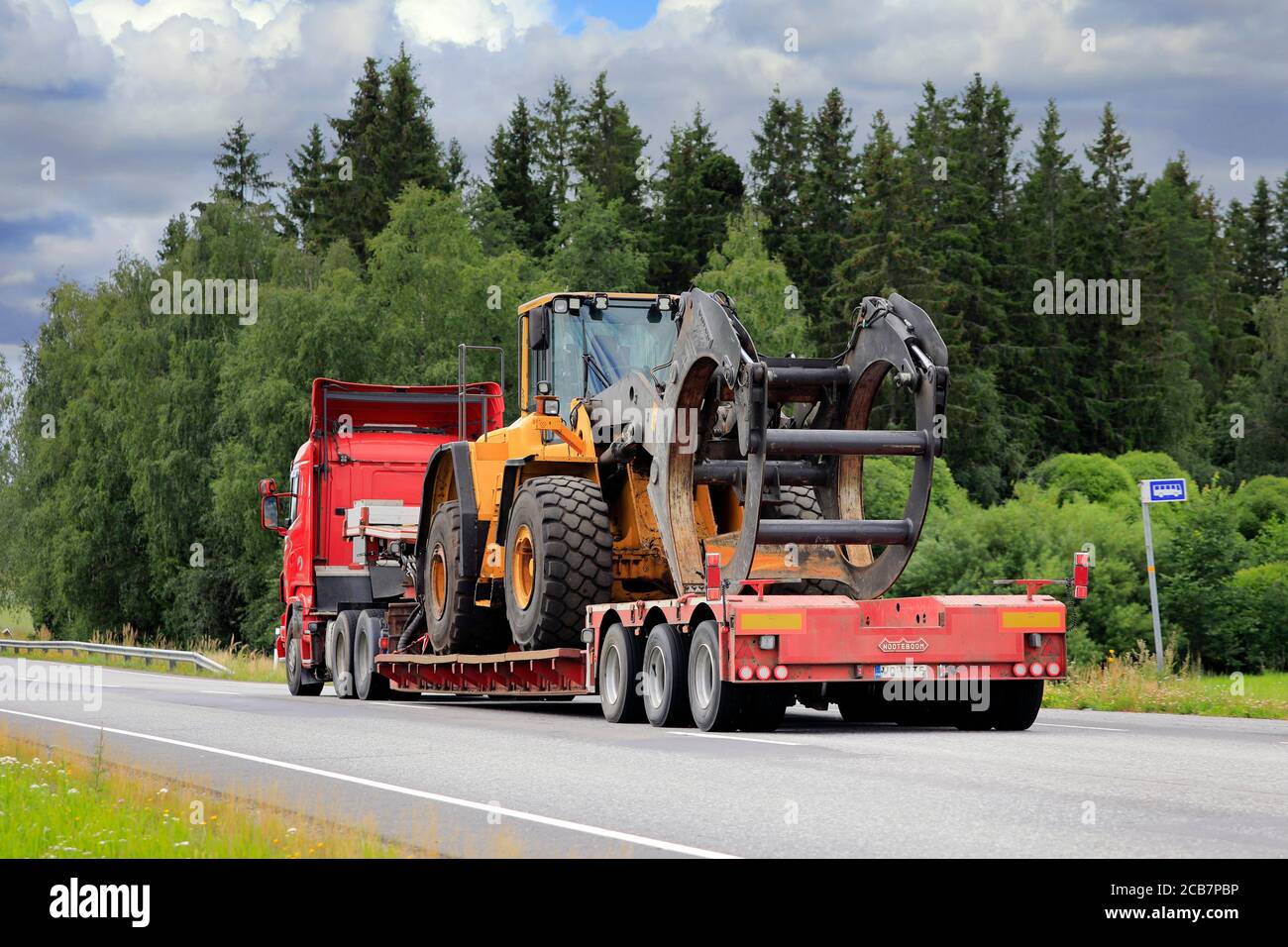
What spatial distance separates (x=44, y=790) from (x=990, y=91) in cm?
8189

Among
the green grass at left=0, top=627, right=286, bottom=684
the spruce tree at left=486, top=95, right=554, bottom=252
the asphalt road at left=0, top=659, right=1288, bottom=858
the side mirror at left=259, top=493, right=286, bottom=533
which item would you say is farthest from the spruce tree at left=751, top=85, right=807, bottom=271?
the asphalt road at left=0, top=659, right=1288, bottom=858

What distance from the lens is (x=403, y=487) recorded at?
25562 millimetres

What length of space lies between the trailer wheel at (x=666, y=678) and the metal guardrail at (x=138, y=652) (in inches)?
945

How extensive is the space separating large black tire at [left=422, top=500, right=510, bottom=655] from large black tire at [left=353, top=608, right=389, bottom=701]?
304cm

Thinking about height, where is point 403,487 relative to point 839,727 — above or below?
above

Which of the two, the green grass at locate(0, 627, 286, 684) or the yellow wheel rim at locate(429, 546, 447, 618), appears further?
the green grass at locate(0, 627, 286, 684)

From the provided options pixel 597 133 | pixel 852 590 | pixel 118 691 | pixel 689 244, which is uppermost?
pixel 597 133

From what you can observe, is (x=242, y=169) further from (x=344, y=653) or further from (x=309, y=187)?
(x=344, y=653)

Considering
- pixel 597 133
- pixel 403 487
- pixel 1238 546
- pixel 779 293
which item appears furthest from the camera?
pixel 597 133

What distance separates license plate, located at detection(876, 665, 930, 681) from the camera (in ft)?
46.0

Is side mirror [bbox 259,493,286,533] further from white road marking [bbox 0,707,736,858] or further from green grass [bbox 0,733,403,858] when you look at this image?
green grass [bbox 0,733,403,858]

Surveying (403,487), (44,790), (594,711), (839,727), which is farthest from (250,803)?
(403,487)

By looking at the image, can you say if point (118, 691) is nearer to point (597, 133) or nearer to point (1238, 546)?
point (1238, 546)

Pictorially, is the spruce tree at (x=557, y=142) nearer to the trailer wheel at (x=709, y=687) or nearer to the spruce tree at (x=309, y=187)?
the spruce tree at (x=309, y=187)
